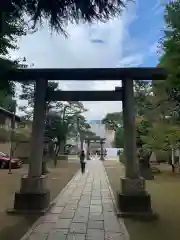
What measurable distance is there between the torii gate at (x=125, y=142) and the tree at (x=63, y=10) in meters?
4.16

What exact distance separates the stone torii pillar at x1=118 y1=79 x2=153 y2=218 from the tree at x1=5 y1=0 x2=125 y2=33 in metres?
5.04

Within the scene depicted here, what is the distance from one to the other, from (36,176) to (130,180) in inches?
98.4

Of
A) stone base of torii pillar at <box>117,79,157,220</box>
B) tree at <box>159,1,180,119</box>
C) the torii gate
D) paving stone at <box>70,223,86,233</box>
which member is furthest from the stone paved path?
tree at <box>159,1,180,119</box>

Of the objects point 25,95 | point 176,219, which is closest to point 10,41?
point 176,219

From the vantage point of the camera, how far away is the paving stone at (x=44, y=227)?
21.4 feet

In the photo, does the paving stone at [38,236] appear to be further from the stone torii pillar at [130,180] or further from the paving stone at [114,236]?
the stone torii pillar at [130,180]

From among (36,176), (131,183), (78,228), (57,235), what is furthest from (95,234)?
(36,176)

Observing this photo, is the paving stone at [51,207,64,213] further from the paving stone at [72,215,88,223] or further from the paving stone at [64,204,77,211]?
the paving stone at [72,215,88,223]

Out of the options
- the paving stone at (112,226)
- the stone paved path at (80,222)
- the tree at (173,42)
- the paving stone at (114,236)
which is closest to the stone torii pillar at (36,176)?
the stone paved path at (80,222)

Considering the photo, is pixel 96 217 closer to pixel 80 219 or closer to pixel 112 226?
pixel 80 219

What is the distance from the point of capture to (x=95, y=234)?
247 inches

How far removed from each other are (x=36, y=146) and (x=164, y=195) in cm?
527

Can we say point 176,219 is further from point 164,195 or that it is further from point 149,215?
point 164,195

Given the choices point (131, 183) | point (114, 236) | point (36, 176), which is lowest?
point (114, 236)
